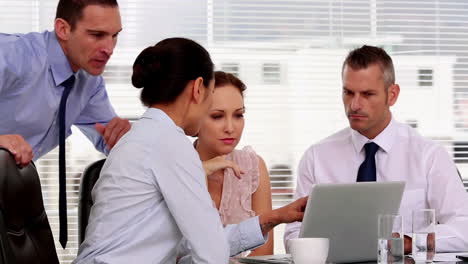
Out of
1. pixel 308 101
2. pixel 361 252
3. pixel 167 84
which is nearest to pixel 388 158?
pixel 361 252

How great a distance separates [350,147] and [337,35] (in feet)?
6.72

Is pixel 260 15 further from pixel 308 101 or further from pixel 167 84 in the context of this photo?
pixel 167 84

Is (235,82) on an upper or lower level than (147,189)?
upper

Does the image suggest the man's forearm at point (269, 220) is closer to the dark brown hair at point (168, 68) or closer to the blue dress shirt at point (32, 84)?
the dark brown hair at point (168, 68)

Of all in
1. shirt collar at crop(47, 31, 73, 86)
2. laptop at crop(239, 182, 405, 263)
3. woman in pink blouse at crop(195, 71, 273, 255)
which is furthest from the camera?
shirt collar at crop(47, 31, 73, 86)

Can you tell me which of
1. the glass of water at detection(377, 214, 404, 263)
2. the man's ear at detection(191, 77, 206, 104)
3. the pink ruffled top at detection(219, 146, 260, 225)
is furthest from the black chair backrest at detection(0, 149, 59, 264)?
the pink ruffled top at detection(219, 146, 260, 225)

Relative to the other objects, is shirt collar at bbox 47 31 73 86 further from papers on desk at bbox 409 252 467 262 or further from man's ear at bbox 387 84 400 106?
papers on desk at bbox 409 252 467 262

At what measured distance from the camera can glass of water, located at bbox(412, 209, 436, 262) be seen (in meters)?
2.09

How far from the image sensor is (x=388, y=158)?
2.91m

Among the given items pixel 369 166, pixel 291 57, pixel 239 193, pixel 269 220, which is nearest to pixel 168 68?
pixel 269 220

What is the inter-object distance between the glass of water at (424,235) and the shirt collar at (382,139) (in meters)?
0.80

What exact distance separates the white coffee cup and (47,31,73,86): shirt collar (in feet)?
4.17

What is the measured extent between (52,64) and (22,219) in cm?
114

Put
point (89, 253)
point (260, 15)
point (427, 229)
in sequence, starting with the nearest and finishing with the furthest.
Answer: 1. point (89, 253)
2. point (427, 229)
3. point (260, 15)
